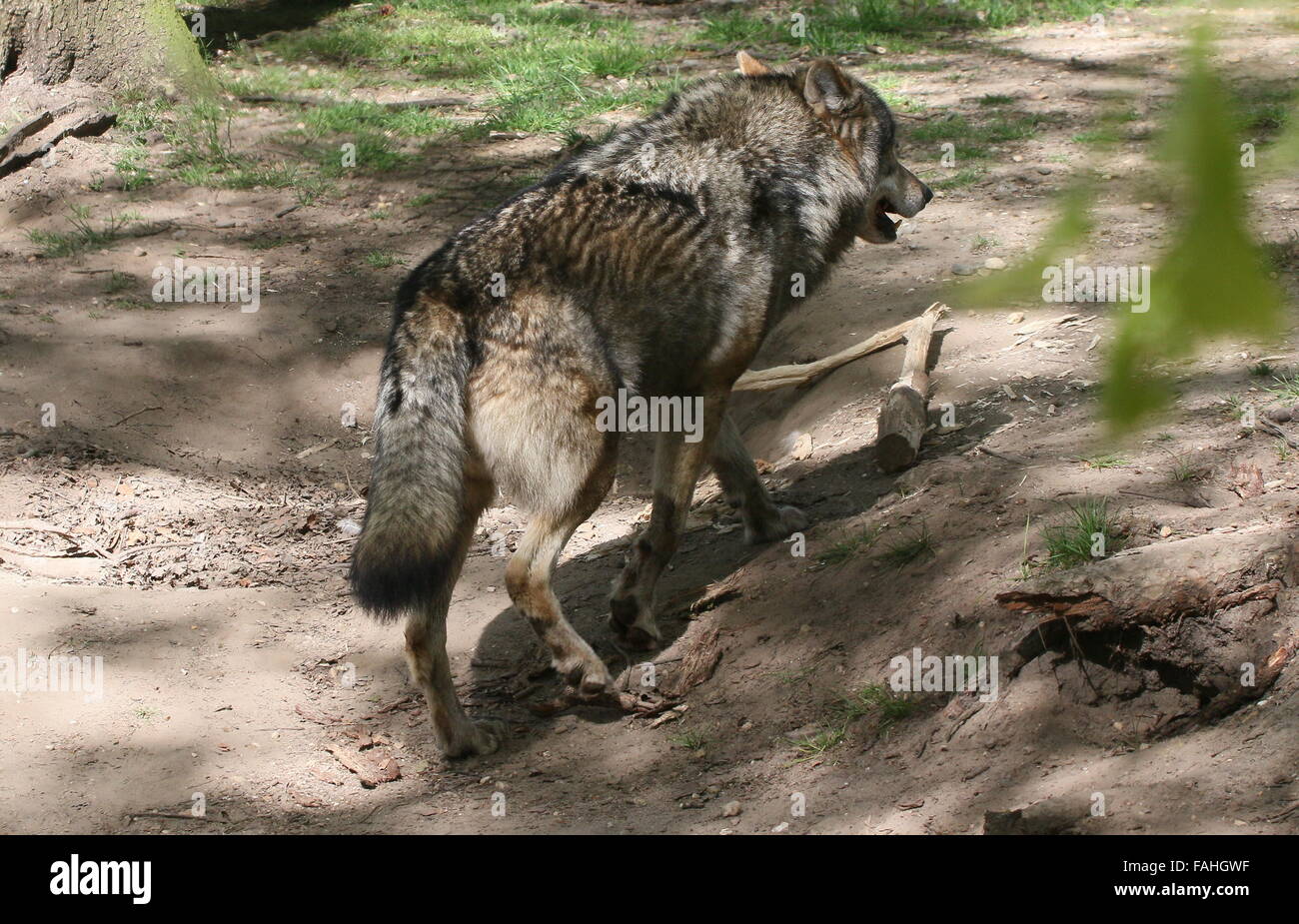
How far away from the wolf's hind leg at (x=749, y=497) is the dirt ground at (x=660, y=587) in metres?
0.16

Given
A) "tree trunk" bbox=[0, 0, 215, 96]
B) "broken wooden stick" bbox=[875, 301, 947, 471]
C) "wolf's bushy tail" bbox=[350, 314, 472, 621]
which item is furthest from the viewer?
"tree trunk" bbox=[0, 0, 215, 96]

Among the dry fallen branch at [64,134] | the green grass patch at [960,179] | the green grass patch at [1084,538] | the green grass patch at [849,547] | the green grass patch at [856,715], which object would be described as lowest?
the green grass patch at [856,715]

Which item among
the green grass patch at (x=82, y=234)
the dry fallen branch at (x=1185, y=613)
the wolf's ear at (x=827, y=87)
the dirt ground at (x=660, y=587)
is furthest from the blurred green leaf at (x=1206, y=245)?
the green grass patch at (x=82, y=234)

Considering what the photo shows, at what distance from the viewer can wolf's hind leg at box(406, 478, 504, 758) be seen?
4910 millimetres

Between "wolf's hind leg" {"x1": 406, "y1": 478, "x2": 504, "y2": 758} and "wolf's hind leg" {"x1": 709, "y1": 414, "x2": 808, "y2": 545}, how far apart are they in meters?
1.57

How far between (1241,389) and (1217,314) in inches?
176

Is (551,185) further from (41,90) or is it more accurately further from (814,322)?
(41,90)

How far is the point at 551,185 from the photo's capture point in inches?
215

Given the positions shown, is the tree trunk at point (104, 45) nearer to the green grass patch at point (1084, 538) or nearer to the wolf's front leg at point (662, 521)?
the wolf's front leg at point (662, 521)

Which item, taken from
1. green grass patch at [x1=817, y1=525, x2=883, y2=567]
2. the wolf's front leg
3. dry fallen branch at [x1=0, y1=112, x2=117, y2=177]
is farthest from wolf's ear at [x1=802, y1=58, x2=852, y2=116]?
dry fallen branch at [x1=0, y1=112, x2=117, y2=177]

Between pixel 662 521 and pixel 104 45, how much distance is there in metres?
8.25

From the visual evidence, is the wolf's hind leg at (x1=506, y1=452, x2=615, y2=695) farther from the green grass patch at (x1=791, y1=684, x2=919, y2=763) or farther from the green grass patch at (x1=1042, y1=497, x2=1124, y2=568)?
the green grass patch at (x1=1042, y1=497, x2=1124, y2=568)

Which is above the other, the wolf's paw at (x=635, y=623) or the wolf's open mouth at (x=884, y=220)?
the wolf's open mouth at (x=884, y=220)

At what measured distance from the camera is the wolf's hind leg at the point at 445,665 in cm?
491
